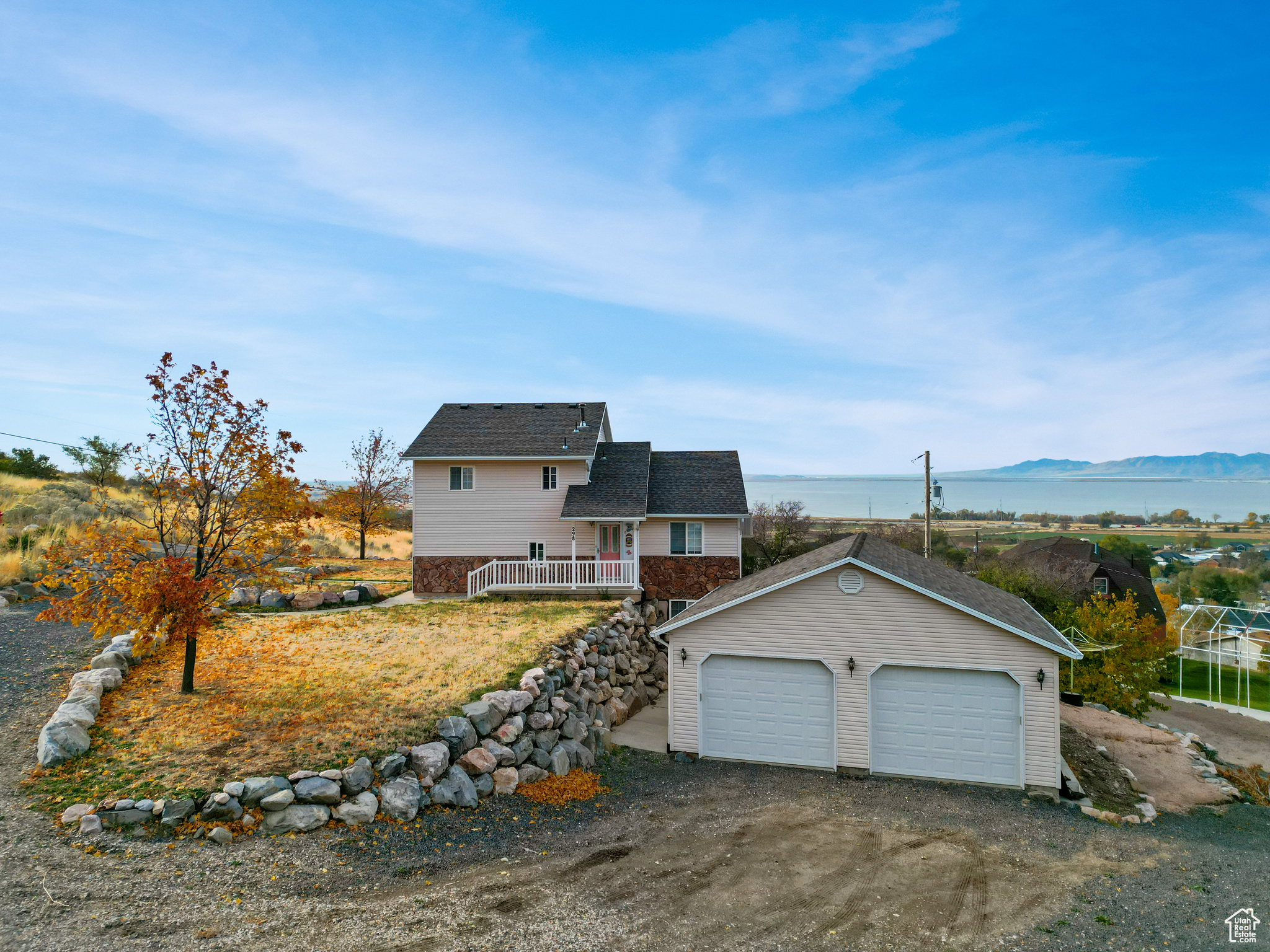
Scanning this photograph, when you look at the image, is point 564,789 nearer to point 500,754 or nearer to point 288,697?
point 500,754

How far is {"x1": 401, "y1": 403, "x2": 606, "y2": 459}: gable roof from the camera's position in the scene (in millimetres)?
22500

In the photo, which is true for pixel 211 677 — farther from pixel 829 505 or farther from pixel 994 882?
pixel 829 505

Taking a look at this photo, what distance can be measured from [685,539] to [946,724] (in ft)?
39.3

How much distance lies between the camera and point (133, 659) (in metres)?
12.7

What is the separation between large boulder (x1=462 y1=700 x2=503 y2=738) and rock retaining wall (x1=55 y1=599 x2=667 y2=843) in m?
0.02

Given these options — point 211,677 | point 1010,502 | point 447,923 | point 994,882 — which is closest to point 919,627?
point 994,882

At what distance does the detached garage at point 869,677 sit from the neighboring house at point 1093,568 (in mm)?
23701

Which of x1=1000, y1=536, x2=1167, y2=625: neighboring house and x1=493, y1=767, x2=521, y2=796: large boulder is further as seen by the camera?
x1=1000, y1=536, x2=1167, y2=625: neighboring house

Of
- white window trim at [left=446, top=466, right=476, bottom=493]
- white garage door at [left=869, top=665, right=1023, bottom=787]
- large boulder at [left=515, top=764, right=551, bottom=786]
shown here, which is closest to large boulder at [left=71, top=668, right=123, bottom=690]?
large boulder at [left=515, top=764, right=551, bottom=786]

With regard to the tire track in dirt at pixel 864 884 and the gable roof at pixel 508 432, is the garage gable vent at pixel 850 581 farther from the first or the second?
the gable roof at pixel 508 432

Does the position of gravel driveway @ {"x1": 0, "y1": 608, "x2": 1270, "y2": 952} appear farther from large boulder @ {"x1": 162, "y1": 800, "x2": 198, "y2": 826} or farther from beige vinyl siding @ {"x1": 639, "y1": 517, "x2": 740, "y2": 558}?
beige vinyl siding @ {"x1": 639, "y1": 517, "x2": 740, "y2": 558}

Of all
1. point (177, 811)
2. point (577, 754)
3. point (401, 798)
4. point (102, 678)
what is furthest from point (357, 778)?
point (102, 678)

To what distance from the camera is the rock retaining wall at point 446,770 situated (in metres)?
7.94

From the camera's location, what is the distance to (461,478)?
22938mm
